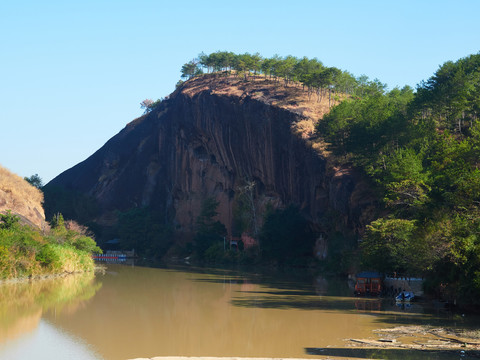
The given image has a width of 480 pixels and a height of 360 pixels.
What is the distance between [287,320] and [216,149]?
185ft

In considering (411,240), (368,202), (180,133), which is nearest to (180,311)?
(411,240)

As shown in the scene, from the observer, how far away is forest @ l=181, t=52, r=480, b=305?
24.0 meters

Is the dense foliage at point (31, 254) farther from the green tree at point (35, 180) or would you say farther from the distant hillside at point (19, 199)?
the green tree at point (35, 180)

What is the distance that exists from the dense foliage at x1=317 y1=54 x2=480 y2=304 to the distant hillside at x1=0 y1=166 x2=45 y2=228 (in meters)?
26.4

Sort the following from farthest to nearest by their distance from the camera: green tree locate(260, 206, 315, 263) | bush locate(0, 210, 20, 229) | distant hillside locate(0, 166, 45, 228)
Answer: green tree locate(260, 206, 315, 263) < distant hillside locate(0, 166, 45, 228) < bush locate(0, 210, 20, 229)

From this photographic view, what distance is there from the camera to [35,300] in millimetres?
27703

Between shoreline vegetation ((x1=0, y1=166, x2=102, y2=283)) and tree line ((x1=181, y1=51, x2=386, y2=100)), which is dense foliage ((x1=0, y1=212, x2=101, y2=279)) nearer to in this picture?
shoreline vegetation ((x1=0, y1=166, x2=102, y2=283))

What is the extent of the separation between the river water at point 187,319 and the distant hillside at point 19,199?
11.0 m

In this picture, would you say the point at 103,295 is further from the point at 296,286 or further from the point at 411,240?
the point at 411,240

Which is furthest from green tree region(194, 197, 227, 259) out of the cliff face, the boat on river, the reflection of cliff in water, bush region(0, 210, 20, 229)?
the boat on river

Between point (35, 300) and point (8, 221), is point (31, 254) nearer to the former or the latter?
point (8, 221)

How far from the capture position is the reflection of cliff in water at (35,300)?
69.4ft

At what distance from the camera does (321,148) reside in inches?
2285

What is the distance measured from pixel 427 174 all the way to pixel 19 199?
104 ft
